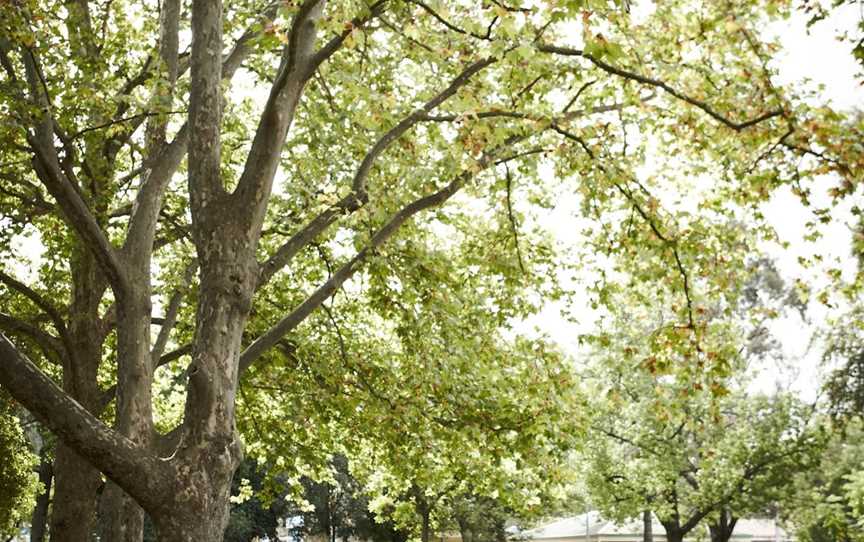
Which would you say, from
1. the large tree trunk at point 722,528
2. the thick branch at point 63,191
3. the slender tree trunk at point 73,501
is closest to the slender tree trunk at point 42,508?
the slender tree trunk at point 73,501

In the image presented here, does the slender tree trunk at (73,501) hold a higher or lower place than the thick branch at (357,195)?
lower

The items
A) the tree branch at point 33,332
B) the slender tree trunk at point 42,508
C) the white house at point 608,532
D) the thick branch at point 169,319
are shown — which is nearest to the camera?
the thick branch at point 169,319

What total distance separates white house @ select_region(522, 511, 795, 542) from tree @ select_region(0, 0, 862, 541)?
36895 millimetres

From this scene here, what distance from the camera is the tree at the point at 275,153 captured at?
7.17m

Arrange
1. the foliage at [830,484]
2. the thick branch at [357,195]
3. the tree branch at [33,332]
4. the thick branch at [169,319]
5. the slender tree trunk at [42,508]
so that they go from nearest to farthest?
1. the thick branch at [357,195]
2. the thick branch at [169,319]
3. the tree branch at [33,332]
4. the foliage at [830,484]
5. the slender tree trunk at [42,508]

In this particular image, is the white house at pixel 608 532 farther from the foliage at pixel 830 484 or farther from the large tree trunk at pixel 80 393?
the large tree trunk at pixel 80 393

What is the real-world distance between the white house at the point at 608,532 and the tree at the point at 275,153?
36.9 meters

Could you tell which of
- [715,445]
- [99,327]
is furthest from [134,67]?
[715,445]

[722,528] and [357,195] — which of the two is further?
[722,528]

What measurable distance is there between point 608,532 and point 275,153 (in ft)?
160

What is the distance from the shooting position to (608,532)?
52000 mm

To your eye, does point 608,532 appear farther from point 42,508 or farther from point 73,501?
point 73,501

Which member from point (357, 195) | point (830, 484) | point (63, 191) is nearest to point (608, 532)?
point (830, 484)

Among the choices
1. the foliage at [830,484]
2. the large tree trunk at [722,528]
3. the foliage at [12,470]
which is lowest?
the large tree trunk at [722,528]
